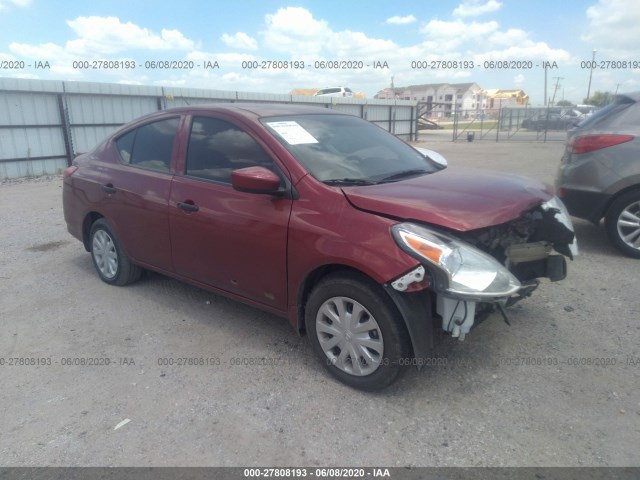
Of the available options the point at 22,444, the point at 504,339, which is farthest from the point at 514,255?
the point at 22,444

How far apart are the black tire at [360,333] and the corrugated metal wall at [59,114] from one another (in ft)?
44.2

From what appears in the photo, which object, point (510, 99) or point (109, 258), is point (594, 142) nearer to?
point (109, 258)

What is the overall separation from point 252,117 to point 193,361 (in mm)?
1792

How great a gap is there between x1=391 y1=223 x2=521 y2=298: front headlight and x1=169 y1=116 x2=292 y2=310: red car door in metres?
0.85

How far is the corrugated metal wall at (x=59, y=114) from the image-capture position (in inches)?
516

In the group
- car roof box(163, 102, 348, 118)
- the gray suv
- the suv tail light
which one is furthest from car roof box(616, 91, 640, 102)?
car roof box(163, 102, 348, 118)

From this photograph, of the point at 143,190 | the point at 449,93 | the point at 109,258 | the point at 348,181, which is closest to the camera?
the point at 348,181

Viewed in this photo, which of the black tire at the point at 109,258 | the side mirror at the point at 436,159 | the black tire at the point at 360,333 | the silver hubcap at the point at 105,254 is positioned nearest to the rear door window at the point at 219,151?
the black tire at the point at 360,333

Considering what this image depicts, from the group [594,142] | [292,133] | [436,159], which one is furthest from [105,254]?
[594,142]

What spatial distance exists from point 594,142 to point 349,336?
392 centimetres

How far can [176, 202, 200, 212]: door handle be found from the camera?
3598 millimetres

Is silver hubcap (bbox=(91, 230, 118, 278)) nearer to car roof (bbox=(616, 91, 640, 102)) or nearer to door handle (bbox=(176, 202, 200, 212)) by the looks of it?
door handle (bbox=(176, 202, 200, 212))

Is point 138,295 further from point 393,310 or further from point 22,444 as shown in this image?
point 393,310

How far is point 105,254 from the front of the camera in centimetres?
474
